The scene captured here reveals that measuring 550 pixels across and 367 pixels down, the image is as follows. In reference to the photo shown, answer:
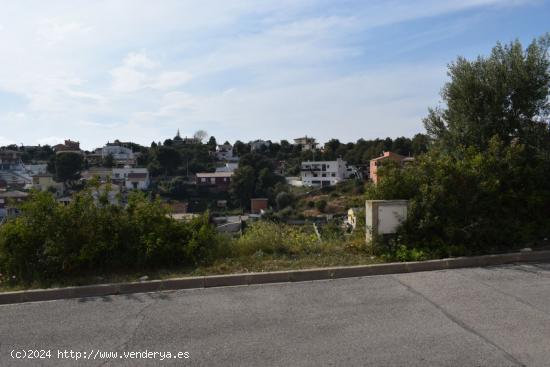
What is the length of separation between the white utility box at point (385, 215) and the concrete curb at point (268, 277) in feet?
2.80

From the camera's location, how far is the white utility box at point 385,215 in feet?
22.0

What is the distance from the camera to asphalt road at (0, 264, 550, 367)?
3.48 meters

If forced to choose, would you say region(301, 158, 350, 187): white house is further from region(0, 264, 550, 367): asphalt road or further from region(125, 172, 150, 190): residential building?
region(0, 264, 550, 367): asphalt road

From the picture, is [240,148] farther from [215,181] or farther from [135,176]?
[135,176]

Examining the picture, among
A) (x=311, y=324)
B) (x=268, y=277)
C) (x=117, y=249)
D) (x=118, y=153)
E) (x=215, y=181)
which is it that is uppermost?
(x=118, y=153)

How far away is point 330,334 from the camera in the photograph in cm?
389

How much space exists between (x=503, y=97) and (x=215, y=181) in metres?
60.4

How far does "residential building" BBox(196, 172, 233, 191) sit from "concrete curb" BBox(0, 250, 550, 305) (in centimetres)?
5799

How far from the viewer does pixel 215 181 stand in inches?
2625

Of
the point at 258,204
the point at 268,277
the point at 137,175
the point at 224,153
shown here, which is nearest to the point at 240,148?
the point at 224,153

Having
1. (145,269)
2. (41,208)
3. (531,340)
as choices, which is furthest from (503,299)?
(41,208)

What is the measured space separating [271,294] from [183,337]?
1.46 metres

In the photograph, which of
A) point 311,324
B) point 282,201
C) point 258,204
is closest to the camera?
point 311,324

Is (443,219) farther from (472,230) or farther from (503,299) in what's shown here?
(503,299)
